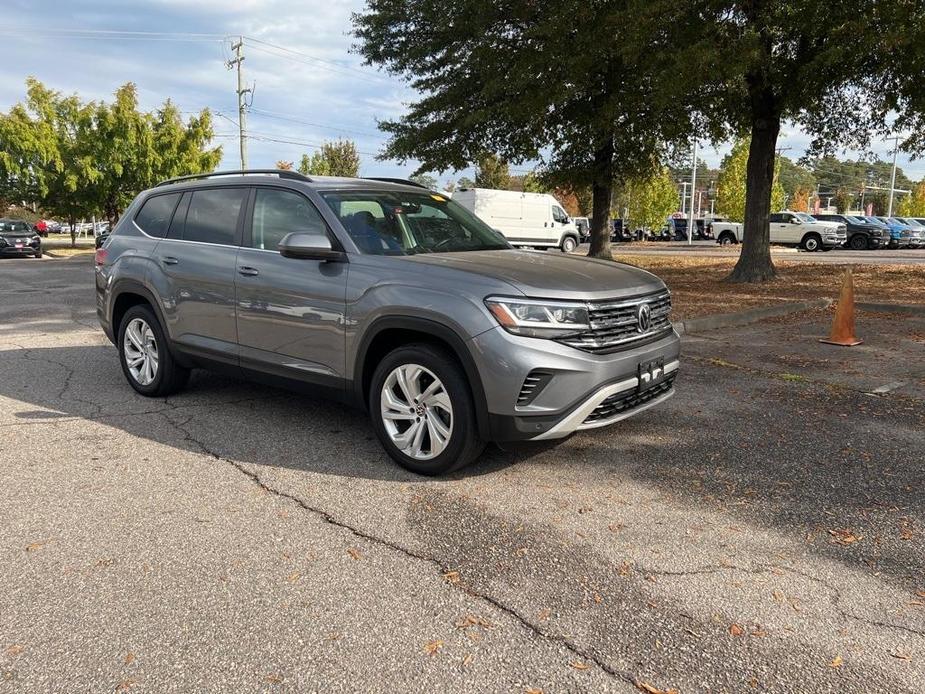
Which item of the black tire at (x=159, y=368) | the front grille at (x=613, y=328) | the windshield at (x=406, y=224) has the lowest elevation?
the black tire at (x=159, y=368)

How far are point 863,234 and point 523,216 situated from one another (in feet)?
57.9

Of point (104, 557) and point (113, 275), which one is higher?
point (113, 275)

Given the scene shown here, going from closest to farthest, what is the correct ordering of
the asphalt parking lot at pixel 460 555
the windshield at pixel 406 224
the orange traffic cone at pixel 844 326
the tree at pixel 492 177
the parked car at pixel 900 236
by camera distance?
1. the asphalt parking lot at pixel 460 555
2. the windshield at pixel 406 224
3. the orange traffic cone at pixel 844 326
4. the parked car at pixel 900 236
5. the tree at pixel 492 177

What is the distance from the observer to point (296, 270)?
4809mm

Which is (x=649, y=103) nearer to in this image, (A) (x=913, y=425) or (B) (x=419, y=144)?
(B) (x=419, y=144)

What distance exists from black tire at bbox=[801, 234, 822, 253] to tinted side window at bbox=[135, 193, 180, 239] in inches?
1408

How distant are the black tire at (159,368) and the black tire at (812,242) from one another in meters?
36.0

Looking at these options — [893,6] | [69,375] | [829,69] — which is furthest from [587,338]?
[829,69]

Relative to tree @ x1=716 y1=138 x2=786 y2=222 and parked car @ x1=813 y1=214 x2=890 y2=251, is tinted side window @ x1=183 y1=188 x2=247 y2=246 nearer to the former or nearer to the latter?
parked car @ x1=813 y1=214 x2=890 y2=251

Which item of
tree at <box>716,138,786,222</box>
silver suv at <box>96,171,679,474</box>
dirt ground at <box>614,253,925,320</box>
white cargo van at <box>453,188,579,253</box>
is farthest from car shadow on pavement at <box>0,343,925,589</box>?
tree at <box>716,138,786,222</box>

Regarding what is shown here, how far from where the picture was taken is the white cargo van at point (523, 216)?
3281 centimetres

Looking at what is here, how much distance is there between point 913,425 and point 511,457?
308 cm

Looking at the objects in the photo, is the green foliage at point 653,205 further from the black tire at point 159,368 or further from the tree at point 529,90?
→ the black tire at point 159,368

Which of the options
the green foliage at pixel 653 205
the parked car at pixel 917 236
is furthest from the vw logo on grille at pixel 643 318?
the green foliage at pixel 653 205
